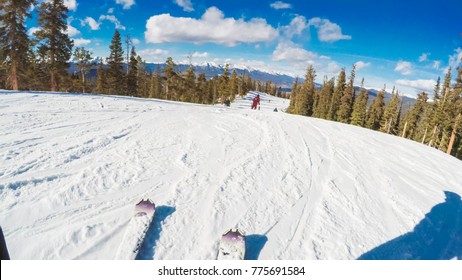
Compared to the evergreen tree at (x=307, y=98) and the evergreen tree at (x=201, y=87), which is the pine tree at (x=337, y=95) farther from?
the evergreen tree at (x=201, y=87)

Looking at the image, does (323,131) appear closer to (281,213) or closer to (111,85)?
(281,213)

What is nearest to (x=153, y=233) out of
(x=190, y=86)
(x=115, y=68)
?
(x=115, y=68)

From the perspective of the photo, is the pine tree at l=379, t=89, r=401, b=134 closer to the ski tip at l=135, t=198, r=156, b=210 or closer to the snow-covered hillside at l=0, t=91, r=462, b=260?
the snow-covered hillside at l=0, t=91, r=462, b=260

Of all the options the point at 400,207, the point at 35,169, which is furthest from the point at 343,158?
the point at 35,169

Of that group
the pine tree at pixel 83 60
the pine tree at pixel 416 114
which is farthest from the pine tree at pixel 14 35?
the pine tree at pixel 416 114

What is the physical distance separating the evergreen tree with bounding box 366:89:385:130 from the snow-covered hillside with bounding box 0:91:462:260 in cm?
5178

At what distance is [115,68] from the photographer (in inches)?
1574

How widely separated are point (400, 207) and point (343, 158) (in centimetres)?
326

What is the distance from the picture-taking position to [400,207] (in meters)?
6.58

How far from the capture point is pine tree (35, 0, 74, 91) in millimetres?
26016

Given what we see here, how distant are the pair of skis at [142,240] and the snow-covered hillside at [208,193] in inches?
6.1

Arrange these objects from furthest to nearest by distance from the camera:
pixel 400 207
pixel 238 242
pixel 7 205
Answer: pixel 400 207
pixel 7 205
pixel 238 242

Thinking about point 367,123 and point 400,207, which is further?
point 367,123

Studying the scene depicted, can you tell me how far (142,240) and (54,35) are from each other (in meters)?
30.1
